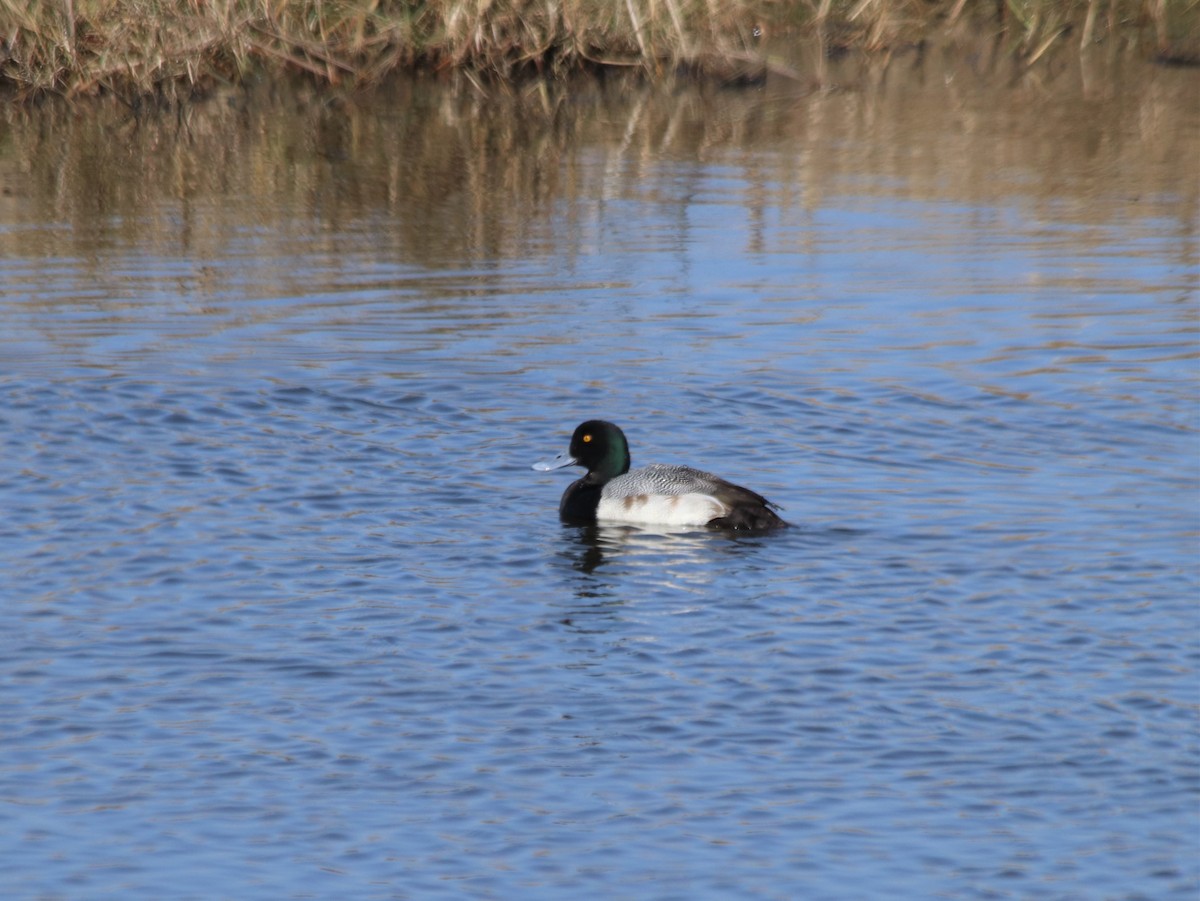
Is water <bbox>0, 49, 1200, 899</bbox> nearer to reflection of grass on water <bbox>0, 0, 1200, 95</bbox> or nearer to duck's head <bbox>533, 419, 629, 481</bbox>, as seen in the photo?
duck's head <bbox>533, 419, 629, 481</bbox>

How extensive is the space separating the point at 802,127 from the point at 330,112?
6.71 metres

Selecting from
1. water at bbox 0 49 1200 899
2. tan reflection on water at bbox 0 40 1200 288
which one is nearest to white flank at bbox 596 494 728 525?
water at bbox 0 49 1200 899

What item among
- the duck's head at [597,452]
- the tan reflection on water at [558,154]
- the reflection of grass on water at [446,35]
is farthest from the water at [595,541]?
the reflection of grass on water at [446,35]

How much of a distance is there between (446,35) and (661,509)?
1774cm

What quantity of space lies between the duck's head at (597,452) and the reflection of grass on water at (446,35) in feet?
49.8

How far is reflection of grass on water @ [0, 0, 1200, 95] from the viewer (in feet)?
86.5

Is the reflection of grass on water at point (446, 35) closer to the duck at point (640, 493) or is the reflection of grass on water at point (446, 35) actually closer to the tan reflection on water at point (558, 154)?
the tan reflection on water at point (558, 154)

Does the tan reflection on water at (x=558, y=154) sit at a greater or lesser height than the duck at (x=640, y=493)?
greater

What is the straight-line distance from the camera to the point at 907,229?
19781 mm

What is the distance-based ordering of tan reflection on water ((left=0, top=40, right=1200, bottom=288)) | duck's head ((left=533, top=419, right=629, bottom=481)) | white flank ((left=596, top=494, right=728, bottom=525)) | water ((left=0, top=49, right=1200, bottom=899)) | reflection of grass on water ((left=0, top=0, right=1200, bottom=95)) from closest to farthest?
water ((left=0, top=49, right=1200, bottom=899)) → white flank ((left=596, top=494, right=728, bottom=525)) → duck's head ((left=533, top=419, right=629, bottom=481)) → tan reflection on water ((left=0, top=40, right=1200, bottom=288)) → reflection of grass on water ((left=0, top=0, right=1200, bottom=95))

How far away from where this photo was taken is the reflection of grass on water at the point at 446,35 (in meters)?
26.4

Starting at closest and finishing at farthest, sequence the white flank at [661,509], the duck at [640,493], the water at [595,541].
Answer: the water at [595,541]
the duck at [640,493]
the white flank at [661,509]

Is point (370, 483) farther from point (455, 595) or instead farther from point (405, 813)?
point (405, 813)

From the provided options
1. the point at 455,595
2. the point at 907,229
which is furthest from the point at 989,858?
the point at 907,229
